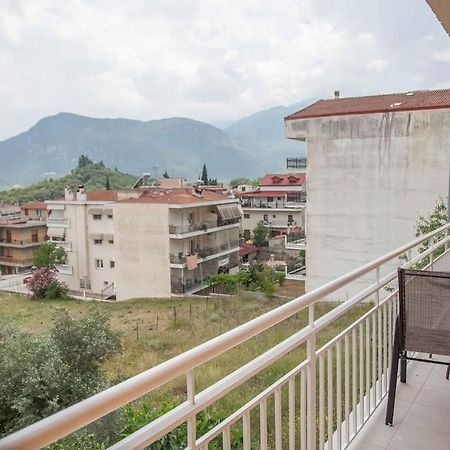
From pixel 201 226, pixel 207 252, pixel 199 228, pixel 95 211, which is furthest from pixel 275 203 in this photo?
pixel 95 211

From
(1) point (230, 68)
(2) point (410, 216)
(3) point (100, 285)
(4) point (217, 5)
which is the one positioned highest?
(1) point (230, 68)

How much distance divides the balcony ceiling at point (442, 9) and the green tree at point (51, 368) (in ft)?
12.2

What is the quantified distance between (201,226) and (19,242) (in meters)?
15.0

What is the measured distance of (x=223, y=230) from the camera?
70.8ft

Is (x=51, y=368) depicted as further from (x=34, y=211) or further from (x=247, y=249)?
(x=34, y=211)

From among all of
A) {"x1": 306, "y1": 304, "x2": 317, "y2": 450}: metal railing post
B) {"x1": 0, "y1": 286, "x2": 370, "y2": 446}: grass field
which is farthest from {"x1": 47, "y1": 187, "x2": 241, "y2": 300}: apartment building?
{"x1": 306, "y1": 304, "x2": 317, "y2": 450}: metal railing post

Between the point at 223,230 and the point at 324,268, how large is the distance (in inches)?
338

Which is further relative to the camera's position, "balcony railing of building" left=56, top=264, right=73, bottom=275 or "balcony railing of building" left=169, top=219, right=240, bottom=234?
"balcony railing of building" left=56, top=264, right=73, bottom=275

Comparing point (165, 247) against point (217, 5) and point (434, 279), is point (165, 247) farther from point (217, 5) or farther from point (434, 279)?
point (434, 279)

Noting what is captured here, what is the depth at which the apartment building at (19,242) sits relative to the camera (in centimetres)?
2873

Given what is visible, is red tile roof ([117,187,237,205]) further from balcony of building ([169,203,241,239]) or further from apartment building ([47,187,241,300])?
balcony of building ([169,203,241,239])

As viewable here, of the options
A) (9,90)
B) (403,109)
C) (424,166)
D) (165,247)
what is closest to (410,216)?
(424,166)

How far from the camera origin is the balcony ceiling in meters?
1.66

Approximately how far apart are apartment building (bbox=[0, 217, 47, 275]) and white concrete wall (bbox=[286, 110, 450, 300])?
69.3 ft
